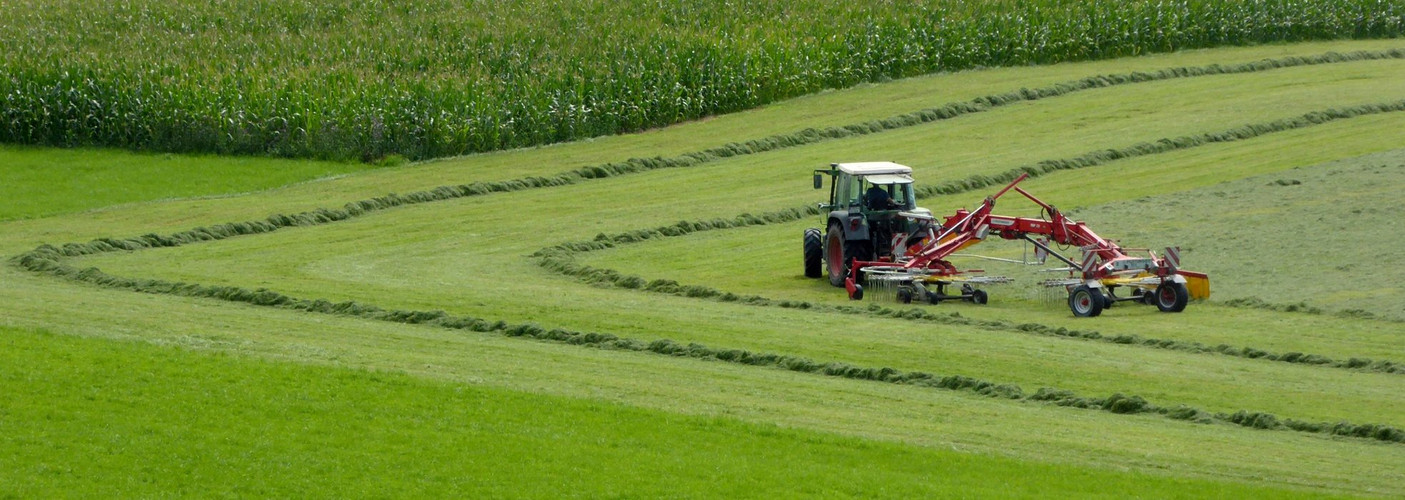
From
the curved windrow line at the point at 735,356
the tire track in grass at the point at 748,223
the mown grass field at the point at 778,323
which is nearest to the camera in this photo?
the mown grass field at the point at 778,323

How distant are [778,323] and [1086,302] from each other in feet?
14.2

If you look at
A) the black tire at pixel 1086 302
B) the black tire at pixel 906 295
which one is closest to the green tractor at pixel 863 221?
the black tire at pixel 906 295

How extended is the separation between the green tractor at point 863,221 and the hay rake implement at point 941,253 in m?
0.02

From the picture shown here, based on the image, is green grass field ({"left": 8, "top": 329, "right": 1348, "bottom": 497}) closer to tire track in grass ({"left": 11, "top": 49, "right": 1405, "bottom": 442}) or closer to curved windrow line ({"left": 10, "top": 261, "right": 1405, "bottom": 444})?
curved windrow line ({"left": 10, "top": 261, "right": 1405, "bottom": 444})

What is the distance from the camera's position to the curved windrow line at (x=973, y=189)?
21.3 meters

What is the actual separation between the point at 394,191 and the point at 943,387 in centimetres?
1923

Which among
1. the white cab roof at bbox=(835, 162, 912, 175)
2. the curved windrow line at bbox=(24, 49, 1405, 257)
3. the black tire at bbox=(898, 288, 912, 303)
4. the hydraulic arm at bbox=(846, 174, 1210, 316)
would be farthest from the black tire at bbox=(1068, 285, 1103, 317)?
the curved windrow line at bbox=(24, 49, 1405, 257)

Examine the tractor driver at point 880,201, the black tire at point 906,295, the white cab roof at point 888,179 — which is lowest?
the black tire at point 906,295

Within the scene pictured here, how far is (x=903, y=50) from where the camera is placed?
166 feet

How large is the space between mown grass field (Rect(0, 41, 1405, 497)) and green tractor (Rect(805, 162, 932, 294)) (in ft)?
2.55

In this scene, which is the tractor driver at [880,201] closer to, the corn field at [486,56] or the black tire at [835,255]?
the black tire at [835,255]

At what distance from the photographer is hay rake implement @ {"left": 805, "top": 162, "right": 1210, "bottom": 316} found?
24453mm

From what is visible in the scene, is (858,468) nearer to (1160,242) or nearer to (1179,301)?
(1179,301)

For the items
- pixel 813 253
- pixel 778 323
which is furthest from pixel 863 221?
pixel 778 323
